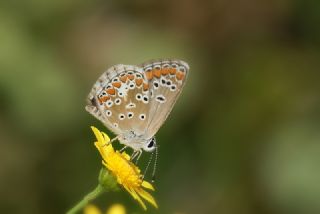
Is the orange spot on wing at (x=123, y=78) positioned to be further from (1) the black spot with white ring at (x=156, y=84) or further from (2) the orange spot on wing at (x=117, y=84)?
(1) the black spot with white ring at (x=156, y=84)

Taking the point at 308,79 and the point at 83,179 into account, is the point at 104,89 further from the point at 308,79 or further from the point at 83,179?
the point at 308,79

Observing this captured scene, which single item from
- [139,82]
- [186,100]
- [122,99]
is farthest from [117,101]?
[186,100]

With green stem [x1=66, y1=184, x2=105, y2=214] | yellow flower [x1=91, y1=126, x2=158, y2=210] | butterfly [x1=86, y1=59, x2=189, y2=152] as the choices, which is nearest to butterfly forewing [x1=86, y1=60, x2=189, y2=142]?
butterfly [x1=86, y1=59, x2=189, y2=152]

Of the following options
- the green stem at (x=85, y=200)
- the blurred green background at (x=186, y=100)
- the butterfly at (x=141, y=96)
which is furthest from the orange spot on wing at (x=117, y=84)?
the blurred green background at (x=186, y=100)

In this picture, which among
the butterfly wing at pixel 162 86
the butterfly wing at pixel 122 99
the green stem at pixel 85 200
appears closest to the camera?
the green stem at pixel 85 200

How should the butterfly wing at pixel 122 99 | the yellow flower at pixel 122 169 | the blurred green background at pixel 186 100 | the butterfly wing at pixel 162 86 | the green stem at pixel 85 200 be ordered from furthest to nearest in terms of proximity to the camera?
the blurred green background at pixel 186 100
the butterfly wing at pixel 162 86
the butterfly wing at pixel 122 99
the yellow flower at pixel 122 169
the green stem at pixel 85 200

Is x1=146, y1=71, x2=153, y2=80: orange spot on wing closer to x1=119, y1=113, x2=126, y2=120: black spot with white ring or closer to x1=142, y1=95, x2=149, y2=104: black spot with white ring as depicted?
x1=142, y1=95, x2=149, y2=104: black spot with white ring

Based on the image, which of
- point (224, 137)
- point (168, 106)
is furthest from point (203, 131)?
point (168, 106)

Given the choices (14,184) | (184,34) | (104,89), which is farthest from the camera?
(184,34)
